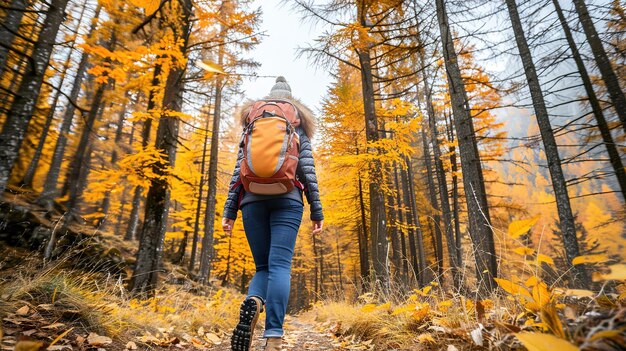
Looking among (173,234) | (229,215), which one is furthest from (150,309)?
(173,234)

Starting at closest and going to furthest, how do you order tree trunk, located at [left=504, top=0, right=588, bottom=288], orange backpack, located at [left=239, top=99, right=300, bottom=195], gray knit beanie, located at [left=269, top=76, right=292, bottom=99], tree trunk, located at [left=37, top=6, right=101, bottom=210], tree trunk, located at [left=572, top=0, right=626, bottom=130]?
orange backpack, located at [left=239, top=99, right=300, bottom=195]
gray knit beanie, located at [left=269, top=76, right=292, bottom=99]
tree trunk, located at [left=504, top=0, right=588, bottom=288]
tree trunk, located at [left=572, top=0, right=626, bottom=130]
tree trunk, located at [left=37, top=6, right=101, bottom=210]

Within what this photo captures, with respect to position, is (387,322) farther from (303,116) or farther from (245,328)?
(303,116)

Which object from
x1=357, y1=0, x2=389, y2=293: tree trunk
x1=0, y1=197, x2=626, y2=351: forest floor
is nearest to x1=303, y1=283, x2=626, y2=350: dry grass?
x1=0, y1=197, x2=626, y2=351: forest floor

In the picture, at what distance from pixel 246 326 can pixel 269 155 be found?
1.23 m

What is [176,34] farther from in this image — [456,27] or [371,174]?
[456,27]

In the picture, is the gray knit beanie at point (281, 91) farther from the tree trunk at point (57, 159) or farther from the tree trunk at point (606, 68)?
the tree trunk at point (606, 68)

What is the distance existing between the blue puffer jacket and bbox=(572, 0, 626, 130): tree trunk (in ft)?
33.3

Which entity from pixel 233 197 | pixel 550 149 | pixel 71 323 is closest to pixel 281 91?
pixel 233 197

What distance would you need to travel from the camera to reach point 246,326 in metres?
2.00

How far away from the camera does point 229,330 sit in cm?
449

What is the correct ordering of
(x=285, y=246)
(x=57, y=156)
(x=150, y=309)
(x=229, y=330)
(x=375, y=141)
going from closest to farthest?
(x=285, y=246)
(x=150, y=309)
(x=229, y=330)
(x=375, y=141)
(x=57, y=156)

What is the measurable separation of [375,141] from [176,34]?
4.81 meters

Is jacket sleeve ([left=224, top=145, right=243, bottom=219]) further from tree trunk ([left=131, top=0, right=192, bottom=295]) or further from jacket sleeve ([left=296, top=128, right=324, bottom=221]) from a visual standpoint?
tree trunk ([left=131, top=0, right=192, bottom=295])

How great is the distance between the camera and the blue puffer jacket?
7.72ft
